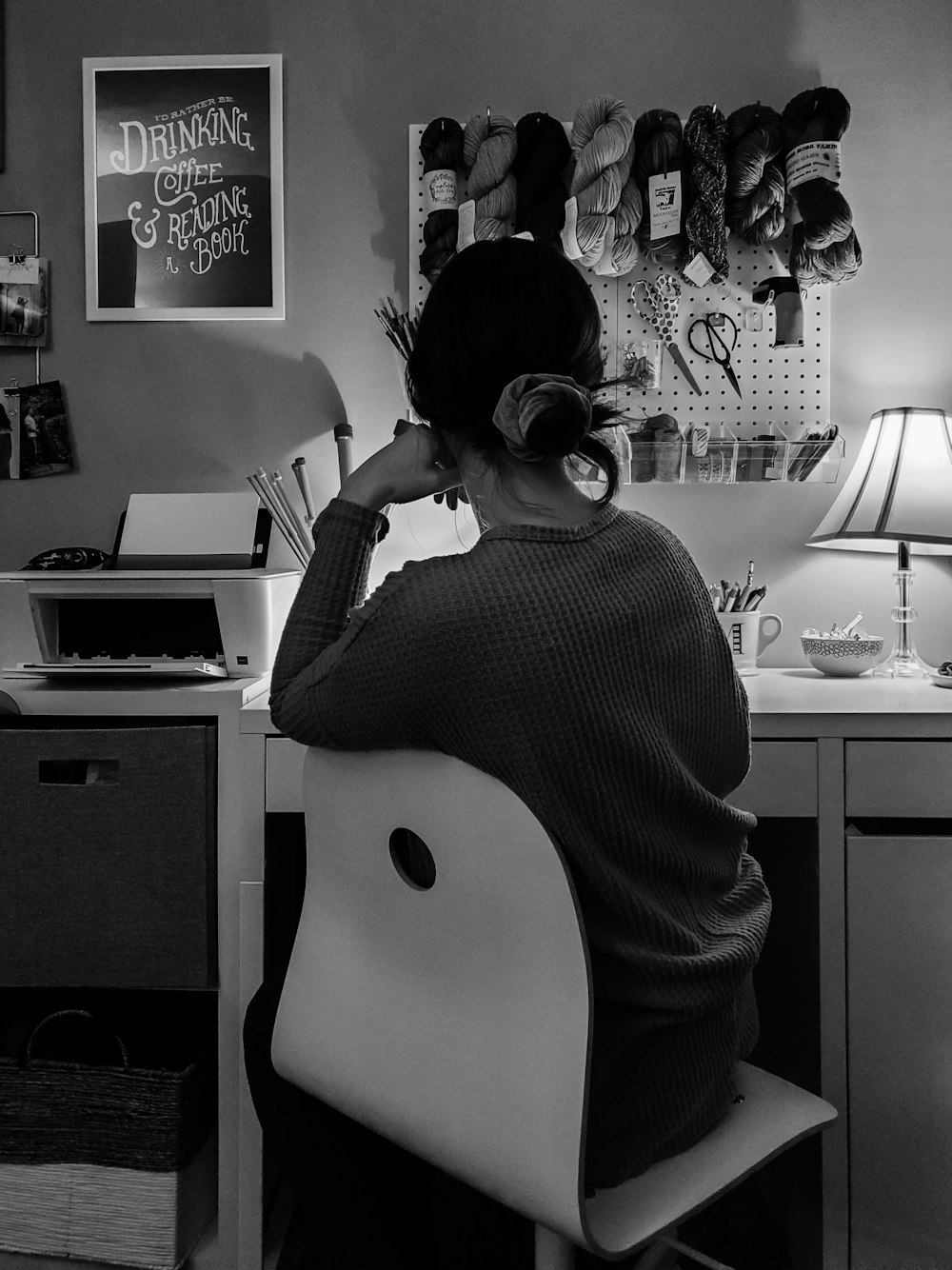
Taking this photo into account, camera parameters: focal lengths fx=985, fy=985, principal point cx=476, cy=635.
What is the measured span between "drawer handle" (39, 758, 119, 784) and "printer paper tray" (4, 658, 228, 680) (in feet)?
0.40

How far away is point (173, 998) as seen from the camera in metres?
1.70

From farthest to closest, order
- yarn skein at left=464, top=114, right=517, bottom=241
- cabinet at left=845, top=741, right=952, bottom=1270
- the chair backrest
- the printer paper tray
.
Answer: yarn skein at left=464, top=114, right=517, bottom=241
the printer paper tray
cabinet at left=845, top=741, right=952, bottom=1270
the chair backrest

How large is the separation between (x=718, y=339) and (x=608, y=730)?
1.20 meters

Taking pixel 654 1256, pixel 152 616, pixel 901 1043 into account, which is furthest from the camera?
pixel 152 616

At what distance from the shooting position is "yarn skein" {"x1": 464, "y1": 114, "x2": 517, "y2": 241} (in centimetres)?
167

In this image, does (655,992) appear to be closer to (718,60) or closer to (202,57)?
(718,60)

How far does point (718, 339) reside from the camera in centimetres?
176

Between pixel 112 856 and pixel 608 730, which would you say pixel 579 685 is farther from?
pixel 112 856

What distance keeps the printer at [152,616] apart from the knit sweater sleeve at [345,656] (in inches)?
17.8

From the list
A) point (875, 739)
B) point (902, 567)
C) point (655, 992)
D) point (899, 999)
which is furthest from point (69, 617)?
point (902, 567)

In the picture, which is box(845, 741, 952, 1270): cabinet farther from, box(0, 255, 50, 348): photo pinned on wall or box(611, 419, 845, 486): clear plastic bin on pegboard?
box(0, 255, 50, 348): photo pinned on wall

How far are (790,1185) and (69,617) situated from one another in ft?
4.56

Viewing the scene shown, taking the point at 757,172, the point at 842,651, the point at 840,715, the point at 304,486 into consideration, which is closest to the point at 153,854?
the point at 304,486

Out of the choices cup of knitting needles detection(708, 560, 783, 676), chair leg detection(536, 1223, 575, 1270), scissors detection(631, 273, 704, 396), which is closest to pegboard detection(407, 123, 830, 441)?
scissors detection(631, 273, 704, 396)
